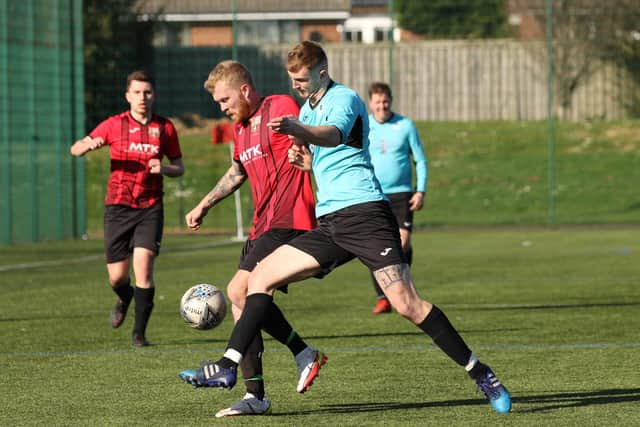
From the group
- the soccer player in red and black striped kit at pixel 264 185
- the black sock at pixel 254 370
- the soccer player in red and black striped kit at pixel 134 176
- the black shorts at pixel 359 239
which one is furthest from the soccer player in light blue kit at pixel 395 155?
the black shorts at pixel 359 239

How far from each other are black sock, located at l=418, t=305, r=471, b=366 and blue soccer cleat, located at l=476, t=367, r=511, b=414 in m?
0.14

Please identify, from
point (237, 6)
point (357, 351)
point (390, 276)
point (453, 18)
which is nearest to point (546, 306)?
point (357, 351)

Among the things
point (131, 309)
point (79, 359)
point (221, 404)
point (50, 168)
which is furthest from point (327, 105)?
point (50, 168)

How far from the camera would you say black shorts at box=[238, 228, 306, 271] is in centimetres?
785

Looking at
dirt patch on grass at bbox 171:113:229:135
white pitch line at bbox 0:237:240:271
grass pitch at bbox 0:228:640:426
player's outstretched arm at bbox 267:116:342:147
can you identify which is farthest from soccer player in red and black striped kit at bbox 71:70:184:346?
dirt patch on grass at bbox 171:113:229:135

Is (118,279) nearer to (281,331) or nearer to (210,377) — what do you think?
(281,331)

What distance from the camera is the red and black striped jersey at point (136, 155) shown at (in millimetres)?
10828

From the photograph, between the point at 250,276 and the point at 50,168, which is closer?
the point at 250,276

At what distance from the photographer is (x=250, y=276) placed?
7.48 meters

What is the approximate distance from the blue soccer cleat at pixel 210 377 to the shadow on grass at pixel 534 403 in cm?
62

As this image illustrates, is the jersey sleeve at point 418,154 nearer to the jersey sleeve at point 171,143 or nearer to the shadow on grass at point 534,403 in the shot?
the jersey sleeve at point 171,143

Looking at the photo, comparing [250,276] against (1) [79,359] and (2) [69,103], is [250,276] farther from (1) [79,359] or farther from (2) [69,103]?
(2) [69,103]

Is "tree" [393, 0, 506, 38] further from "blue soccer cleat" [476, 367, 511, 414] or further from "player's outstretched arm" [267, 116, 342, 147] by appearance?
"player's outstretched arm" [267, 116, 342, 147]

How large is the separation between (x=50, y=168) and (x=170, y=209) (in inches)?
242
